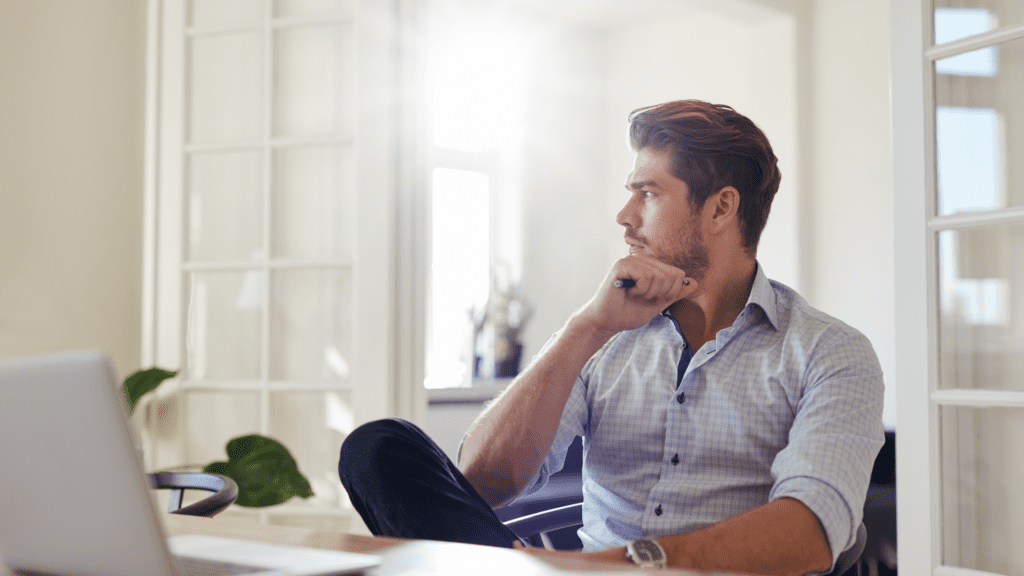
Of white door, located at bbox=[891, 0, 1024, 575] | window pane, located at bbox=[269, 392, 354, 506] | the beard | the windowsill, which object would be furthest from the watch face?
the windowsill

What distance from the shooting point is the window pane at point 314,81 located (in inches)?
105

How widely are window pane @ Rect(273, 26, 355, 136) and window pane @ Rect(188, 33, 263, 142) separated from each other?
0.24 ft

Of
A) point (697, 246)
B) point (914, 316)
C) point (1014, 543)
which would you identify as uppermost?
point (697, 246)

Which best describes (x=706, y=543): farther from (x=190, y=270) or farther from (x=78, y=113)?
(x=78, y=113)

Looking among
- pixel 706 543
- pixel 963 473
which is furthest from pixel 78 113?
pixel 963 473

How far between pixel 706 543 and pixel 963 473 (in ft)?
3.74

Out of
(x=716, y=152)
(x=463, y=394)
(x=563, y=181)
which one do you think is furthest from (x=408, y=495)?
(x=563, y=181)

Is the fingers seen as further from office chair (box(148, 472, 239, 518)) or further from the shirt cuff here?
office chair (box(148, 472, 239, 518))

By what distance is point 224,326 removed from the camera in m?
2.73

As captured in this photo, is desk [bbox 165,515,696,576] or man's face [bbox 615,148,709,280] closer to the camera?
desk [bbox 165,515,696,576]

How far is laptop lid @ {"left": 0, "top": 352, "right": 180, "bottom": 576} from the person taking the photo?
0.60 metres

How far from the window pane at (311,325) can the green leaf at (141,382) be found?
0.32 meters

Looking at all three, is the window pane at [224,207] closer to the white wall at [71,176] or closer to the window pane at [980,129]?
the white wall at [71,176]

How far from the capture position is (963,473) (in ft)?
6.47
